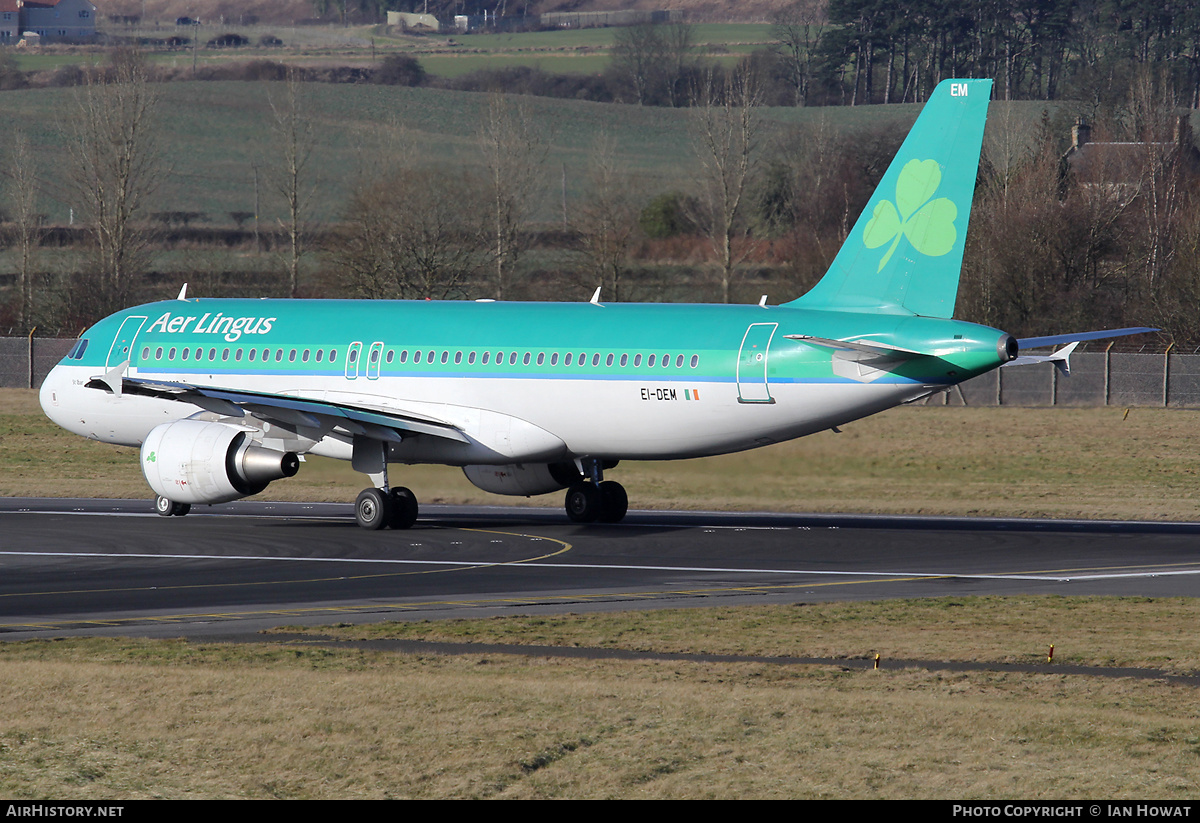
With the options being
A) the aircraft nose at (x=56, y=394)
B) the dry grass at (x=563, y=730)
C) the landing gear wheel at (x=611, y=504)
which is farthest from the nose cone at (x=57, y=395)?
the dry grass at (x=563, y=730)

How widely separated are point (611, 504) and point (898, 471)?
14578 mm

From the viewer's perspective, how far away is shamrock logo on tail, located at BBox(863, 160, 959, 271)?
2962 cm

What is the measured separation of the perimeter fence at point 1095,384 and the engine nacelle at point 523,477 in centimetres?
3264

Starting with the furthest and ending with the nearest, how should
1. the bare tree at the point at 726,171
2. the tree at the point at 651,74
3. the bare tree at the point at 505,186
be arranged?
1. the tree at the point at 651,74
2. the bare tree at the point at 726,171
3. the bare tree at the point at 505,186

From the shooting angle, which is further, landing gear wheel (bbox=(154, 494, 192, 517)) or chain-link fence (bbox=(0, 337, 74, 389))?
chain-link fence (bbox=(0, 337, 74, 389))

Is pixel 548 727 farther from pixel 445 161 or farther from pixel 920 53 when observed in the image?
pixel 920 53

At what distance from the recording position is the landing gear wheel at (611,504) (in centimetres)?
3409

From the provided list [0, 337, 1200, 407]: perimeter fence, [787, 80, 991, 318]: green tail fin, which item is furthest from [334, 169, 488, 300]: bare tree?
[787, 80, 991, 318]: green tail fin

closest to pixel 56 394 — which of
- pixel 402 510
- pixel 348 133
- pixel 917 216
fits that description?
pixel 402 510

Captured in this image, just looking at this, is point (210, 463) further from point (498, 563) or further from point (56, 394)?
point (498, 563)

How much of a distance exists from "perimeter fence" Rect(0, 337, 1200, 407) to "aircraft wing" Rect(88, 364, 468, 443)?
35.8 meters

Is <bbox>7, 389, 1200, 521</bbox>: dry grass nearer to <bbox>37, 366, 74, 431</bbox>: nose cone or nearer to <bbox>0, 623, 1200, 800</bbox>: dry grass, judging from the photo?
<bbox>37, 366, 74, 431</bbox>: nose cone

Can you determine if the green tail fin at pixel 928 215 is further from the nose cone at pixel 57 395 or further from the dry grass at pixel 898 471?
the nose cone at pixel 57 395

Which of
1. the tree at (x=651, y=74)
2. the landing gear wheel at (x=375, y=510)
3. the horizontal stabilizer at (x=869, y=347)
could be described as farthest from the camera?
the tree at (x=651, y=74)
